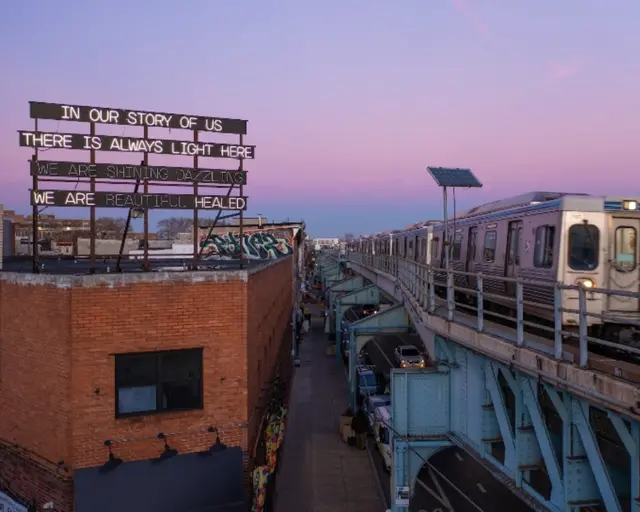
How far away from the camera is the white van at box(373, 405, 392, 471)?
17094 mm

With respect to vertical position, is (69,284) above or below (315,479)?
above

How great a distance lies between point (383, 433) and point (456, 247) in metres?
6.84

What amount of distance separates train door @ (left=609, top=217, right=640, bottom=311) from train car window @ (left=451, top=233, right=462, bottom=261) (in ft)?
24.7

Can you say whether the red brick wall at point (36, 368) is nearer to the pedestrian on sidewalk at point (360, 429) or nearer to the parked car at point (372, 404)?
the pedestrian on sidewalk at point (360, 429)

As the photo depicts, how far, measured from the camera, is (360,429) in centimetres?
1922

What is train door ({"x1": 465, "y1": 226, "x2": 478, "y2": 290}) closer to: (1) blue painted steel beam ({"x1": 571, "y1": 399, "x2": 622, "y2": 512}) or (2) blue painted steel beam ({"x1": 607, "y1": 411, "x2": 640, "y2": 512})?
(1) blue painted steel beam ({"x1": 571, "y1": 399, "x2": 622, "y2": 512})

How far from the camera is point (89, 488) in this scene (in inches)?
393

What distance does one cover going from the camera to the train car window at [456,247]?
683 inches

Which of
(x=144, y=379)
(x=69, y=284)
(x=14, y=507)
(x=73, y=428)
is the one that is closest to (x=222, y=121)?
(x=69, y=284)

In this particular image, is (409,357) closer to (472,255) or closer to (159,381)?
(472,255)

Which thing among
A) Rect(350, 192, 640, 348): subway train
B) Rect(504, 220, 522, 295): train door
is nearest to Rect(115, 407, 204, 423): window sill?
Rect(350, 192, 640, 348): subway train

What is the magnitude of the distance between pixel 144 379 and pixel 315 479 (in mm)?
8049

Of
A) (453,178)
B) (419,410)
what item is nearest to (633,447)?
(419,410)

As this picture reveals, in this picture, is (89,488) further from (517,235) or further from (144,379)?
(517,235)
